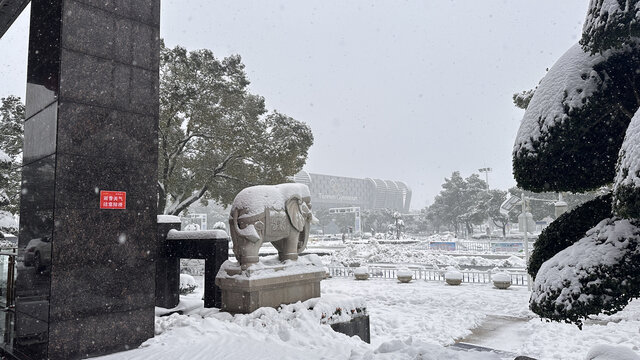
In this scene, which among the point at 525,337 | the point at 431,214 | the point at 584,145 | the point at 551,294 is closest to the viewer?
the point at 551,294

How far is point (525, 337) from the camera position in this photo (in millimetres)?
9016

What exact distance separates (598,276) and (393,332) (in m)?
7.18

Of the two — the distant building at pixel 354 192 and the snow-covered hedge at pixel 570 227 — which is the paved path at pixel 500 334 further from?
the distant building at pixel 354 192

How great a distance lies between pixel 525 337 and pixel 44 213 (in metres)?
9.02

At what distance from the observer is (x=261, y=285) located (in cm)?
780

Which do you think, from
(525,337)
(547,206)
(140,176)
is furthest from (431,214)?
(140,176)

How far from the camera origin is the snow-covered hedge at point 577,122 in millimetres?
3174

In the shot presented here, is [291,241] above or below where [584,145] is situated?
below

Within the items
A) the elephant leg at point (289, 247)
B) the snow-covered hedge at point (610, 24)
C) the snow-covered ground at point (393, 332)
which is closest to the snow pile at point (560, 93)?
the snow-covered hedge at point (610, 24)

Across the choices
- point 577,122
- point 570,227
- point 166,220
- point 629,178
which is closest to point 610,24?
point 577,122

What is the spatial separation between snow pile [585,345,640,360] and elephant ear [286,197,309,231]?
548 cm

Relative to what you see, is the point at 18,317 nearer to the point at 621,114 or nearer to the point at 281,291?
the point at 281,291

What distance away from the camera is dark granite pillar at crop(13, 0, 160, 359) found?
17.7 feet

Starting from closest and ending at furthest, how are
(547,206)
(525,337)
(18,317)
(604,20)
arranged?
(604,20) < (18,317) < (525,337) < (547,206)
